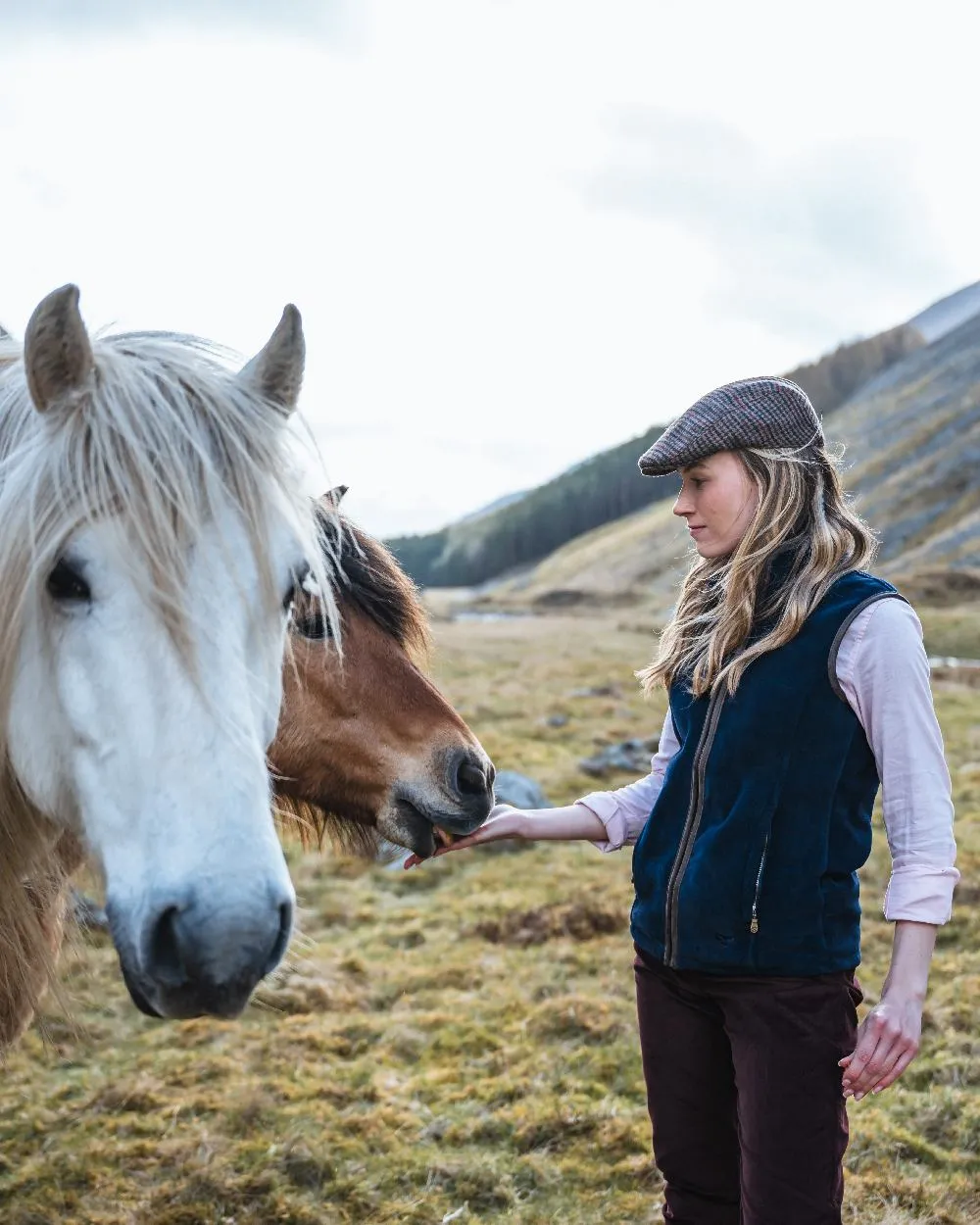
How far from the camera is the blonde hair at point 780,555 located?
85.7 inches

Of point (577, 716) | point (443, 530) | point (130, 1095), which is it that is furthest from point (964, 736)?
point (443, 530)

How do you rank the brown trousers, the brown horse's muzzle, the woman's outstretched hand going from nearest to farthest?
the brown trousers → the woman's outstretched hand → the brown horse's muzzle

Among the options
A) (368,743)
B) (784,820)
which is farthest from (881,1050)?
(368,743)

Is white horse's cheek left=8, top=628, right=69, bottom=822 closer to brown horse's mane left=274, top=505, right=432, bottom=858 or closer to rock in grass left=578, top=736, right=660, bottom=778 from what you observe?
brown horse's mane left=274, top=505, right=432, bottom=858

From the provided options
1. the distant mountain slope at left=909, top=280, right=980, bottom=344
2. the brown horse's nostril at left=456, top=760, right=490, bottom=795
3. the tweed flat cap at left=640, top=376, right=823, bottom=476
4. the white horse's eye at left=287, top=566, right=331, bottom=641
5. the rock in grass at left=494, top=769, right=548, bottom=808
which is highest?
the distant mountain slope at left=909, top=280, right=980, bottom=344

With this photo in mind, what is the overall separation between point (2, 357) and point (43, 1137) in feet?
11.9

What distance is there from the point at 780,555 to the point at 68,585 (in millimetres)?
1625

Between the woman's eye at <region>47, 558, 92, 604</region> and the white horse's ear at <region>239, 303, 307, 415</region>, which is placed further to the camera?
the white horse's ear at <region>239, 303, 307, 415</region>

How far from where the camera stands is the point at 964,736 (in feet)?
41.0

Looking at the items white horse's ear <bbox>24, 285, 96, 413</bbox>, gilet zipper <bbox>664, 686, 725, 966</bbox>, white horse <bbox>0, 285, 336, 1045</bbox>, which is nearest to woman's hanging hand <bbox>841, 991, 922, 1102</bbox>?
gilet zipper <bbox>664, 686, 725, 966</bbox>

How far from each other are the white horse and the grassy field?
1927mm

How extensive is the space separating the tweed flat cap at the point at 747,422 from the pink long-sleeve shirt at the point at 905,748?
0.48 m

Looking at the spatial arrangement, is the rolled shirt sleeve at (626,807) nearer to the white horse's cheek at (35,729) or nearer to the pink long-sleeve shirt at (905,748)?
the pink long-sleeve shirt at (905,748)

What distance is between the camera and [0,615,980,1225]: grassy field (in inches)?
148
